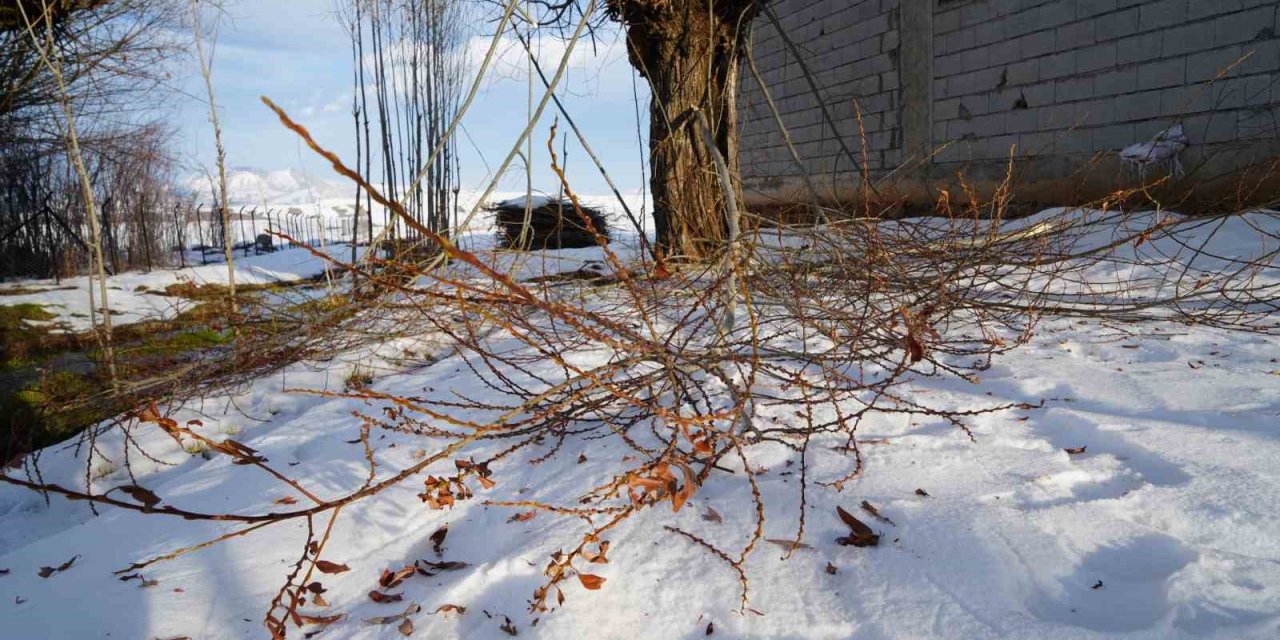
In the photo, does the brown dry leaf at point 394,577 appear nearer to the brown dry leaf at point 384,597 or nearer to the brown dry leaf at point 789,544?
the brown dry leaf at point 384,597

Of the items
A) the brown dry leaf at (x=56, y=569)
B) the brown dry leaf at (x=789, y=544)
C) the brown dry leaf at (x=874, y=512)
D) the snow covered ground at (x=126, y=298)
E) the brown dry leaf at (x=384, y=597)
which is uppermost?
the snow covered ground at (x=126, y=298)

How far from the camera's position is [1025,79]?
613cm

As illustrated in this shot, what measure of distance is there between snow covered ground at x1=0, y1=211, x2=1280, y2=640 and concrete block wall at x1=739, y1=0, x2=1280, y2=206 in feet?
7.49

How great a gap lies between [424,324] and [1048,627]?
3.49 m

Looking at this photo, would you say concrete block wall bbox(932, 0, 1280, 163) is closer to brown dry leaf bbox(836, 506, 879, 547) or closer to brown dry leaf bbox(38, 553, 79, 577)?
brown dry leaf bbox(836, 506, 879, 547)

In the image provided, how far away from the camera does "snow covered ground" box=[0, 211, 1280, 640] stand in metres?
1.16

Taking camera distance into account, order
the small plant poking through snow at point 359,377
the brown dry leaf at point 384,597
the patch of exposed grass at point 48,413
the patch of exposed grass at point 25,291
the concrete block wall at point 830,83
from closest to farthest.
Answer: the brown dry leaf at point 384,597
the small plant poking through snow at point 359,377
the patch of exposed grass at point 48,413
the patch of exposed grass at point 25,291
the concrete block wall at point 830,83

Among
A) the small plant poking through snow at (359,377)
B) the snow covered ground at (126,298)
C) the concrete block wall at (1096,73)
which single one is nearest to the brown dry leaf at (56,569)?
the small plant poking through snow at (359,377)

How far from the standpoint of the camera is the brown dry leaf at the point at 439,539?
1557 mm

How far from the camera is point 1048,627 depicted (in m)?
1.08

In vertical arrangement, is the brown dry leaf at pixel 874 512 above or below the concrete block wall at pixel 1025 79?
below

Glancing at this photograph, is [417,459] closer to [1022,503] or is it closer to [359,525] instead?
[359,525]

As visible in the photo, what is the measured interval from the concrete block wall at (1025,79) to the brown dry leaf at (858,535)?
250 centimetres

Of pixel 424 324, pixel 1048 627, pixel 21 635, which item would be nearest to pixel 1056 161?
pixel 424 324
